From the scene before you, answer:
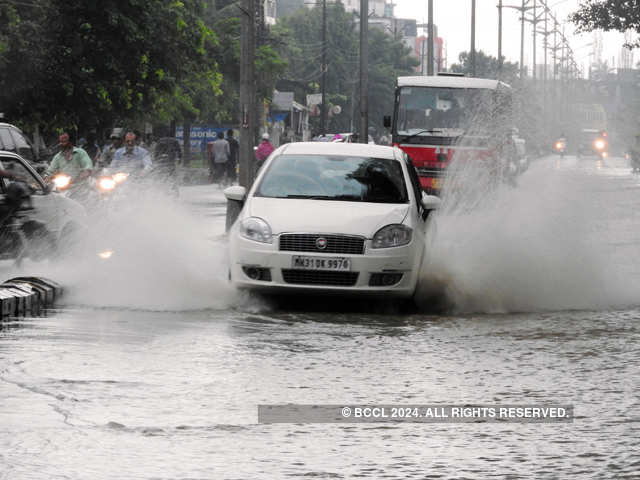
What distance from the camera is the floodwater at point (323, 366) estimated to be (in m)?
5.87

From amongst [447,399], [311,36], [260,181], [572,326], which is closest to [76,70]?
[260,181]

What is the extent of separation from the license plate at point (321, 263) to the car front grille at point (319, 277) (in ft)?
0.15

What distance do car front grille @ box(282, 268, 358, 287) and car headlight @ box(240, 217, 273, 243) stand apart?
0.34 m

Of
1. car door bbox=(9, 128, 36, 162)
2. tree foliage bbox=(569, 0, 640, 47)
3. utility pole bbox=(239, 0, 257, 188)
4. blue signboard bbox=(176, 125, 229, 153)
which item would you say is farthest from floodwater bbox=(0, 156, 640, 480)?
blue signboard bbox=(176, 125, 229, 153)

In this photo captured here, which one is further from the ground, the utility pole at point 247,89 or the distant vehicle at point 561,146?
the utility pole at point 247,89

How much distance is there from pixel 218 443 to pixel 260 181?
21.1 ft

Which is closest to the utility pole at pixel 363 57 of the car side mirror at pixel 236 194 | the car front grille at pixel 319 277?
the car side mirror at pixel 236 194

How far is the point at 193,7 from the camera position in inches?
1698

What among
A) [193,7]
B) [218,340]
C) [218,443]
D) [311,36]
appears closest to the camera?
[218,443]

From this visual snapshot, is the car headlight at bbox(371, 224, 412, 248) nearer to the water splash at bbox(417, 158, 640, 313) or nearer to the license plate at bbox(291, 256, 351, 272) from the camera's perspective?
the license plate at bbox(291, 256, 351, 272)

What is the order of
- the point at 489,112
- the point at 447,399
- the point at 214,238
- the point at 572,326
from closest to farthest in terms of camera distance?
the point at 447,399
the point at 572,326
the point at 214,238
the point at 489,112

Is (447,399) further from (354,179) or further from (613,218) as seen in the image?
(613,218)

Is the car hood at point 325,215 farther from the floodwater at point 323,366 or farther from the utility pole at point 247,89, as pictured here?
the utility pole at point 247,89

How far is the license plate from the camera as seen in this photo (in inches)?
438
